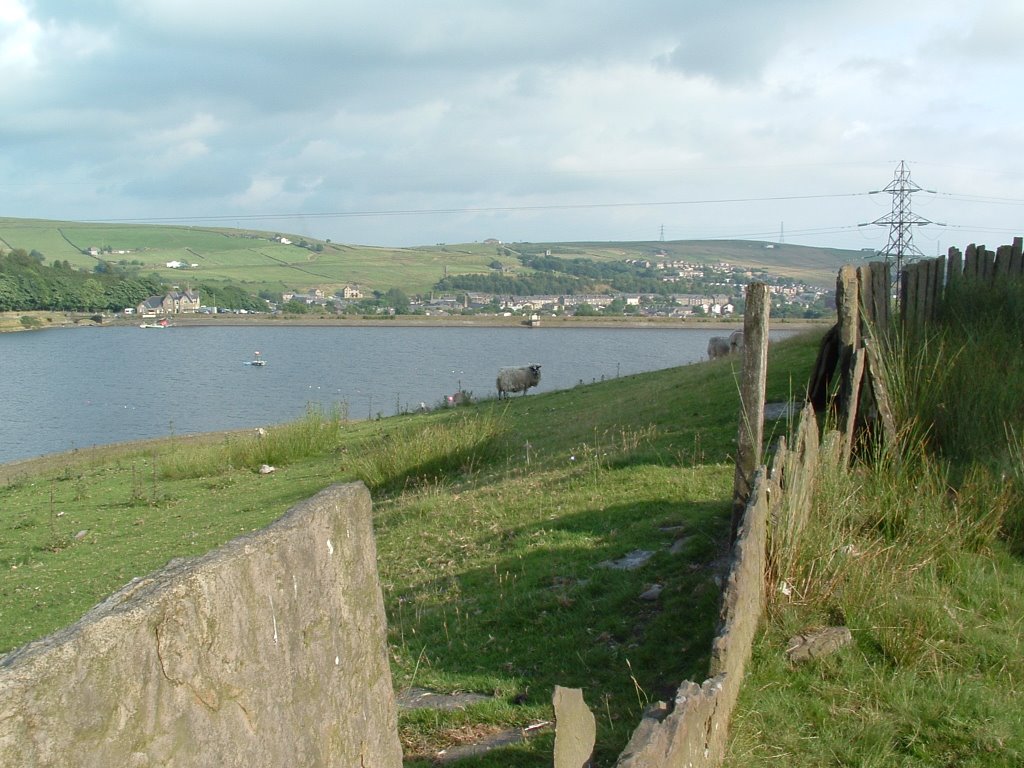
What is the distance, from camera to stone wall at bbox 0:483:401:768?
1.79 m

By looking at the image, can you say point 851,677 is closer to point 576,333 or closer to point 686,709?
point 686,709

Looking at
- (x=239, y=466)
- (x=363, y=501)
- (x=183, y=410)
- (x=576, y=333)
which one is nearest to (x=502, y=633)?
(x=363, y=501)

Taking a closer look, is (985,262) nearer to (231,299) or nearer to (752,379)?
(752,379)

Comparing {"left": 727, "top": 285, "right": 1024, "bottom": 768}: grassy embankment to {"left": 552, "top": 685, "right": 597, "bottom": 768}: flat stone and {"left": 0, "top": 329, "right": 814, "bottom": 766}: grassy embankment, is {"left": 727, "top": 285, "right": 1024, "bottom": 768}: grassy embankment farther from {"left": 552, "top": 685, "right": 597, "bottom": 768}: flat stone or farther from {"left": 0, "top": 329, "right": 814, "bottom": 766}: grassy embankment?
{"left": 552, "top": 685, "right": 597, "bottom": 768}: flat stone

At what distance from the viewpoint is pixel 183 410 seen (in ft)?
124

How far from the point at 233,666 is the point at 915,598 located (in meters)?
4.43

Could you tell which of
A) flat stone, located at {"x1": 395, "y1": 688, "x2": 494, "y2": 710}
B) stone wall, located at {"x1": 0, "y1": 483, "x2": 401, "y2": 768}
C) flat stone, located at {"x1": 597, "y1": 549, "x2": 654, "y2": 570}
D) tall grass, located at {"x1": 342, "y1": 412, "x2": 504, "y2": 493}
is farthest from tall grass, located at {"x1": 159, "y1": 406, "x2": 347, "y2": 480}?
stone wall, located at {"x1": 0, "y1": 483, "x2": 401, "y2": 768}

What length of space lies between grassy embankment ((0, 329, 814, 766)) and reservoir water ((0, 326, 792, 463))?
21.6 ft

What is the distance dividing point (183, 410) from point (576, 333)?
47.5m

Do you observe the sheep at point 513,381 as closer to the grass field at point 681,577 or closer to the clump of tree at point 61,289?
the grass field at point 681,577

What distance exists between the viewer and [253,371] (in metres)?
51.7

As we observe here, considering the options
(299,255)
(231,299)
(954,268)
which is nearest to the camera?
(954,268)

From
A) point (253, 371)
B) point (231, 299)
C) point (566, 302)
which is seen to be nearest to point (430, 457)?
point (253, 371)

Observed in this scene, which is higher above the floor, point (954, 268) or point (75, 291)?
point (954, 268)
